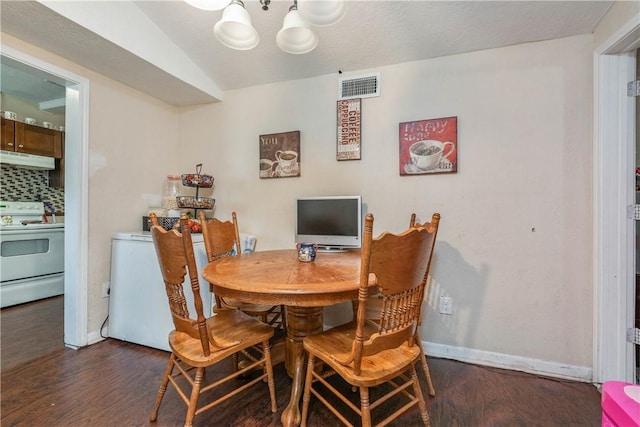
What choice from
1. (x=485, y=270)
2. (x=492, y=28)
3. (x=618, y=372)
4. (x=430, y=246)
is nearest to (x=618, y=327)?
(x=618, y=372)

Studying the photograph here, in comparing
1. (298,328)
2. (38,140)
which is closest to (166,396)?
(298,328)

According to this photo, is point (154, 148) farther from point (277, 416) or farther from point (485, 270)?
point (485, 270)

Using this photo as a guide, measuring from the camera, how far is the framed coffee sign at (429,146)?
2.03 m

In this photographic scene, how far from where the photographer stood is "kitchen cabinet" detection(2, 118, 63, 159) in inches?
122

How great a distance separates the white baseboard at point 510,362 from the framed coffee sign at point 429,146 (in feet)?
4.25

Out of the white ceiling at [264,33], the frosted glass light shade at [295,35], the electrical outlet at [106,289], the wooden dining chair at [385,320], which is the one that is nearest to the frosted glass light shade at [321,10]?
the frosted glass light shade at [295,35]

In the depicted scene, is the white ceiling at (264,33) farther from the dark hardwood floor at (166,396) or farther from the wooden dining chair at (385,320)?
the dark hardwood floor at (166,396)

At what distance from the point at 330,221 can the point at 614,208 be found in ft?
5.68

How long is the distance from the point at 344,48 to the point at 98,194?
225cm

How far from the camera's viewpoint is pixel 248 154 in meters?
2.67

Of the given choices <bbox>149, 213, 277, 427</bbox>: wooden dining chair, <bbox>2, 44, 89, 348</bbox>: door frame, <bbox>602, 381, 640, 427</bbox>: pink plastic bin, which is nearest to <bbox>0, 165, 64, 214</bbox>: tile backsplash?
<bbox>2, 44, 89, 348</bbox>: door frame

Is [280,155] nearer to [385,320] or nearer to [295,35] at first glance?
[295,35]

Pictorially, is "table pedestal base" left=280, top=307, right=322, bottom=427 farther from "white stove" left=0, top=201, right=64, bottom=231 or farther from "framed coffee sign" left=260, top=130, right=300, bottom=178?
"white stove" left=0, top=201, right=64, bottom=231

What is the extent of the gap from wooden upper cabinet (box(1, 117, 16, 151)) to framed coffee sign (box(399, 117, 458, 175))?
4160mm
